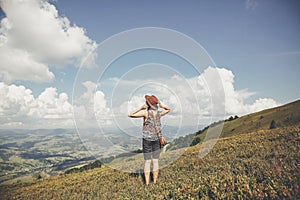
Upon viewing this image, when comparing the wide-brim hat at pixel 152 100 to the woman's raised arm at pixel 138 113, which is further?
the wide-brim hat at pixel 152 100

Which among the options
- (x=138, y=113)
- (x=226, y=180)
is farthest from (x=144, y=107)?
(x=226, y=180)

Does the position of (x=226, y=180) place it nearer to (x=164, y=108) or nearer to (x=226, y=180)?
(x=226, y=180)

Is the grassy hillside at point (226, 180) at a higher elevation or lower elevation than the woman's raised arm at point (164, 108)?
lower

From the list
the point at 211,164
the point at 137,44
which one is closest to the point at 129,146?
the point at 211,164

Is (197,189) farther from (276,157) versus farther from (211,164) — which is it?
(276,157)

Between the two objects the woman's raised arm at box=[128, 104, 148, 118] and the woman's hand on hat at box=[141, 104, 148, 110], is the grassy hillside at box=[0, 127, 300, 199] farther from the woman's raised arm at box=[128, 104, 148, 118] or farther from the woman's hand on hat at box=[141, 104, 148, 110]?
the woman's hand on hat at box=[141, 104, 148, 110]

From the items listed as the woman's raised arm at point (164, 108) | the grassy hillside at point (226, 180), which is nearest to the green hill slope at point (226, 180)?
the grassy hillside at point (226, 180)

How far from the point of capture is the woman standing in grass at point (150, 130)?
9336mm

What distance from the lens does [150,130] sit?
368 inches

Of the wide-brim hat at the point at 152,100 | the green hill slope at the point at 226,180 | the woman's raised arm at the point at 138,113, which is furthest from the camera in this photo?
the wide-brim hat at the point at 152,100

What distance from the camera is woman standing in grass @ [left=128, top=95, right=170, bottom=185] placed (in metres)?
9.34

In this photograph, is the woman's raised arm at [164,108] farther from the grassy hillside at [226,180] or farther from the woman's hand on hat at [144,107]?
the grassy hillside at [226,180]

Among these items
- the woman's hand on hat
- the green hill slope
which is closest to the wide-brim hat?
the woman's hand on hat

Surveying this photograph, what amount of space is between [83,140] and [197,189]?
5.08m
